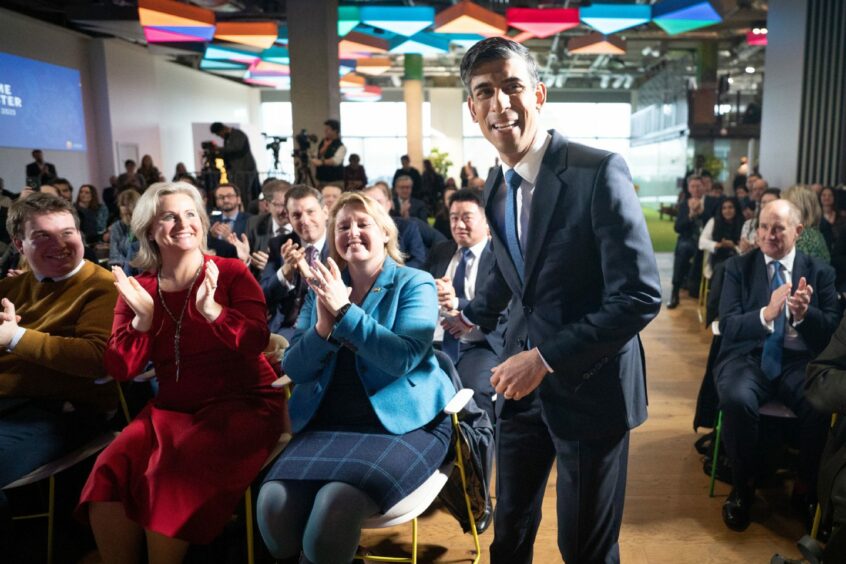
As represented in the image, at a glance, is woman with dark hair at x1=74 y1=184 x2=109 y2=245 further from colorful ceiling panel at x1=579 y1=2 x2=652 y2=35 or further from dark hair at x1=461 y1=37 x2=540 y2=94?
colorful ceiling panel at x1=579 y1=2 x2=652 y2=35

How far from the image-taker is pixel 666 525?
2.71 m

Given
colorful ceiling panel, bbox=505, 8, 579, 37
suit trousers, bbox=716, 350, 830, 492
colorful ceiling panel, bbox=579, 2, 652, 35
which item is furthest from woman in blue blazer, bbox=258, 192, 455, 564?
colorful ceiling panel, bbox=579, 2, 652, 35

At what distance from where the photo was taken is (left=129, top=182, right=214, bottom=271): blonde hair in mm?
2342

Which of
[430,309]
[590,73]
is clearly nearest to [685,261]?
[430,309]

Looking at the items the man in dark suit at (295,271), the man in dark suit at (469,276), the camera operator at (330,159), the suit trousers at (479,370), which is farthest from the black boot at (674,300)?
the man in dark suit at (295,271)

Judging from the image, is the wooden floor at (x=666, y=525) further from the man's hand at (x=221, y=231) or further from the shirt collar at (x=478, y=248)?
the man's hand at (x=221, y=231)

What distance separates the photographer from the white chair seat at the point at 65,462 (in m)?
2.21

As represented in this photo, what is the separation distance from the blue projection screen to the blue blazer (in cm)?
1164

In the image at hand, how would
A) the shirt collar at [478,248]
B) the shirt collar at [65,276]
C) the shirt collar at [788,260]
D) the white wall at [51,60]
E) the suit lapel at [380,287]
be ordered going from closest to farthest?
the suit lapel at [380,287] < the shirt collar at [65,276] < the shirt collar at [788,260] < the shirt collar at [478,248] < the white wall at [51,60]

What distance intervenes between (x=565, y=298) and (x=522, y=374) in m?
0.21

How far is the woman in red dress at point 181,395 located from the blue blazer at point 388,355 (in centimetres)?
22

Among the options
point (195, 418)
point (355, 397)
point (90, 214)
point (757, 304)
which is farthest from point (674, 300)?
point (90, 214)

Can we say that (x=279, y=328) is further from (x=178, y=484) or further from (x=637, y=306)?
(x=637, y=306)

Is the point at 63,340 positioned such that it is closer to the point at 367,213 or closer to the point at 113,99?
the point at 367,213
